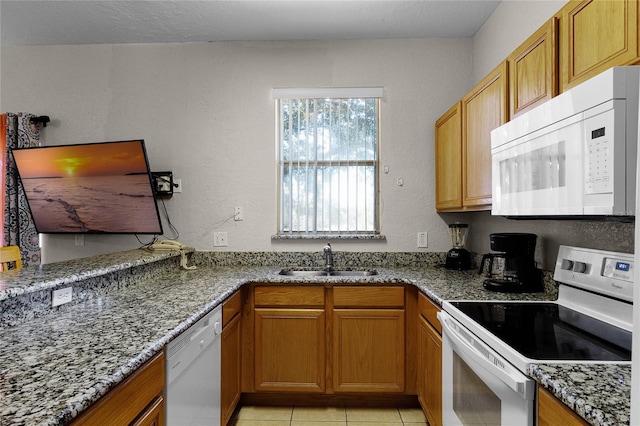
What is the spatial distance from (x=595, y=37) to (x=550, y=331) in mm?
966

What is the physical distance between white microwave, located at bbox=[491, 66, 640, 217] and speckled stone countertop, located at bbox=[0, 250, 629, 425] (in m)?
0.51

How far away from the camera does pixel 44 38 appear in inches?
112

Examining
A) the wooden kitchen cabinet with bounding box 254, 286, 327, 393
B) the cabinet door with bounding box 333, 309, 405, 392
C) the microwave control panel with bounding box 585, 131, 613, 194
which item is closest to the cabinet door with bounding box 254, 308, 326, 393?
the wooden kitchen cabinet with bounding box 254, 286, 327, 393

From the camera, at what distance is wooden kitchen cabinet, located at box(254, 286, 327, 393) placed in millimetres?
2279

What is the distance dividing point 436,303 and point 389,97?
171cm

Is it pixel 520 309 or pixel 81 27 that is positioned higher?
pixel 81 27

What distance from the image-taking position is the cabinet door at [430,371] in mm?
1788

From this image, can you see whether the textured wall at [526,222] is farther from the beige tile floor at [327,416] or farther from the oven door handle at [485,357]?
the beige tile floor at [327,416]

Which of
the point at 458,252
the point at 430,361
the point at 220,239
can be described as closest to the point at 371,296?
the point at 430,361

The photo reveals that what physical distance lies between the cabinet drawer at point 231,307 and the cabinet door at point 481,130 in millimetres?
1479

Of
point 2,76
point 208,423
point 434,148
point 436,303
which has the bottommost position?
point 208,423

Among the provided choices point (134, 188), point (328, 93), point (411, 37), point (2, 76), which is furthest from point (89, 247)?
point (411, 37)

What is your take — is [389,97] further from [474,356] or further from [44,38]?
[44,38]

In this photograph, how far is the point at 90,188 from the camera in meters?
2.71
